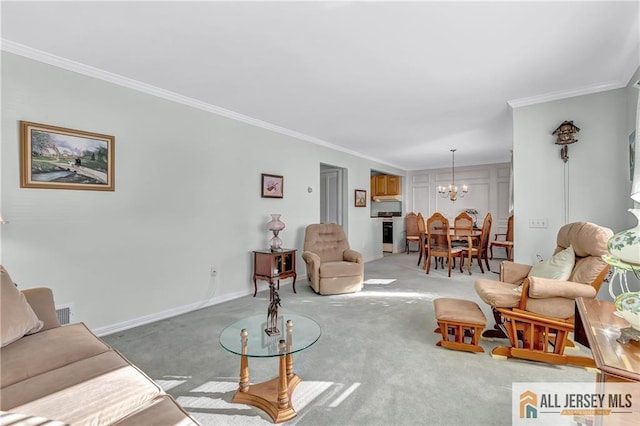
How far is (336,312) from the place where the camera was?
11.2ft

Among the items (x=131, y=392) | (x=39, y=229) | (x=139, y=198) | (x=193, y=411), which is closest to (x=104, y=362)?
(x=131, y=392)

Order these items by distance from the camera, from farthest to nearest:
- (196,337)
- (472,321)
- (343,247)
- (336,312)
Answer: (343,247)
(336,312)
(196,337)
(472,321)

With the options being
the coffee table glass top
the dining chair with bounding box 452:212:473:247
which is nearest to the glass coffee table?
the coffee table glass top

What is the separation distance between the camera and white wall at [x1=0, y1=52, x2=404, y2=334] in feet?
7.83

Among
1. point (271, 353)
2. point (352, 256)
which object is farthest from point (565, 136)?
point (271, 353)

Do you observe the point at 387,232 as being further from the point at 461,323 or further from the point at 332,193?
the point at 461,323

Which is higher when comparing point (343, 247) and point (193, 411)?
point (343, 247)

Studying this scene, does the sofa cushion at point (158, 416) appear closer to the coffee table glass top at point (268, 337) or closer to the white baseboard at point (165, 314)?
the coffee table glass top at point (268, 337)

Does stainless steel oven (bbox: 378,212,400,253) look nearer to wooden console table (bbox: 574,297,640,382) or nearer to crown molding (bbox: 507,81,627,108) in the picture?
crown molding (bbox: 507,81,627,108)

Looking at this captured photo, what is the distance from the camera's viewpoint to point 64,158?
256 cm

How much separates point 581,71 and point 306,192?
12.1ft

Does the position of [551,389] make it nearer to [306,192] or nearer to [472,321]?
[472,321]

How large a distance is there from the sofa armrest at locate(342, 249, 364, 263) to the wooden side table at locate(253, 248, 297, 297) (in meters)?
0.96

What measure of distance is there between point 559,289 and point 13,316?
11.0ft
